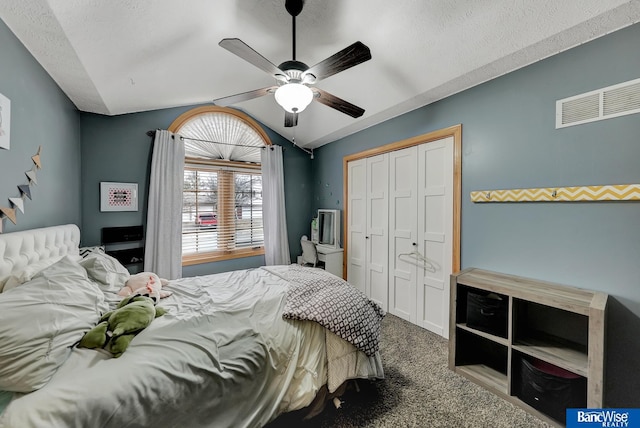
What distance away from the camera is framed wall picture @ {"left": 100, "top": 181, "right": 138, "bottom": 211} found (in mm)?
2863

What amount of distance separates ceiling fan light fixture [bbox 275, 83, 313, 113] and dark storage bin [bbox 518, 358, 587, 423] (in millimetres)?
2292

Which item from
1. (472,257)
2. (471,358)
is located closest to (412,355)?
(471,358)

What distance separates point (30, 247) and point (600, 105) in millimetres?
3637

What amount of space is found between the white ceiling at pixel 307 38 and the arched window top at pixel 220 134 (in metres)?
0.81

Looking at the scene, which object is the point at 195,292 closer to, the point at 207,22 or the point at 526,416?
the point at 207,22

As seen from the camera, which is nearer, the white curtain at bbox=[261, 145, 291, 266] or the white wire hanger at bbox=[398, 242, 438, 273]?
the white wire hanger at bbox=[398, 242, 438, 273]

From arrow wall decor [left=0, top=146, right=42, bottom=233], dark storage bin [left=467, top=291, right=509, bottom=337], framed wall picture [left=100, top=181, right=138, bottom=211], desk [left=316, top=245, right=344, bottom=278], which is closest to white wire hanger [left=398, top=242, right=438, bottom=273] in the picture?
dark storage bin [left=467, top=291, right=509, bottom=337]

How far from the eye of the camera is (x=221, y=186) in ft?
12.2

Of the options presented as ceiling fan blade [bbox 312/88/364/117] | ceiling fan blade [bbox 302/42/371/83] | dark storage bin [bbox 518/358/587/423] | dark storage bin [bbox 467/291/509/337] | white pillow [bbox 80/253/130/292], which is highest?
ceiling fan blade [bbox 302/42/371/83]

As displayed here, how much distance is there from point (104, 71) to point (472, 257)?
353 cm

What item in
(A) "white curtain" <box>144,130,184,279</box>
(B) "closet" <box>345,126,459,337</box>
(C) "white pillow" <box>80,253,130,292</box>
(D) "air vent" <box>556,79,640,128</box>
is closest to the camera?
(D) "air vent" <box>556,79,640,128</box>

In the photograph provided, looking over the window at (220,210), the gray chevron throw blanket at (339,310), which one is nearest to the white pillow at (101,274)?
the gray chevron throw blanket at (339,310)

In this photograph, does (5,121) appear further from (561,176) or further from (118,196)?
(561,176)

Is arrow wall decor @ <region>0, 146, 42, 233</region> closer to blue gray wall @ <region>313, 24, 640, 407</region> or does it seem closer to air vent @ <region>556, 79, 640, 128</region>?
blue gray wall @ <region>313, 24, 640, 407</region>
